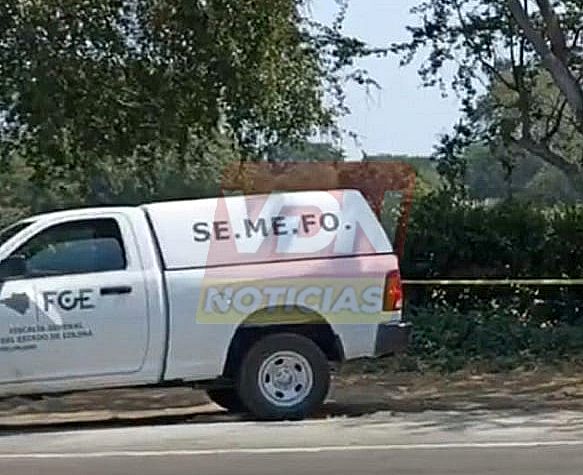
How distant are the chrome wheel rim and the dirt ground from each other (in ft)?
2.80

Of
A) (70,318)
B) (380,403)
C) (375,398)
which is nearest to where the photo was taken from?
(70,318)

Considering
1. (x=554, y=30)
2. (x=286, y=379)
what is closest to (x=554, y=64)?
(x=554, y=30)

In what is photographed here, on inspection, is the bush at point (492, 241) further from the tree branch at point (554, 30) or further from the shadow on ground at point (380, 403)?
the shadow on ground at point (380, 403)

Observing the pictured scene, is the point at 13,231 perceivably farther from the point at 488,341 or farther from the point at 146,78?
the point at 488,341

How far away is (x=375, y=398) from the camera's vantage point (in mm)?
14898

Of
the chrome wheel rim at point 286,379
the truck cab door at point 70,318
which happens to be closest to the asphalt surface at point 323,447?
the chrome wheel rim at point 286,379

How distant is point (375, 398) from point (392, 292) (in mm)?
2604

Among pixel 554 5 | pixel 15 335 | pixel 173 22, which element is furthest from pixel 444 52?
pixel 15 335

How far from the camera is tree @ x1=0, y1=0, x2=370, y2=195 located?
1612 centimetres

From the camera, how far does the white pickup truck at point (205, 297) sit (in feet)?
39.1

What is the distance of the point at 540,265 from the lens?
21156mm

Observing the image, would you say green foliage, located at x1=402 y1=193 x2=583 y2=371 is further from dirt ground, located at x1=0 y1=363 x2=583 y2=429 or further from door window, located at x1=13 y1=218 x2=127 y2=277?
door window, located at x1=13 y1=218 x2=127 y2=277

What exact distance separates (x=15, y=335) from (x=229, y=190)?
855 centimetres

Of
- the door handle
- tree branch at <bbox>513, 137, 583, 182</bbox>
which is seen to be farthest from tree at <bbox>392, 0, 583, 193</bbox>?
the door handle
